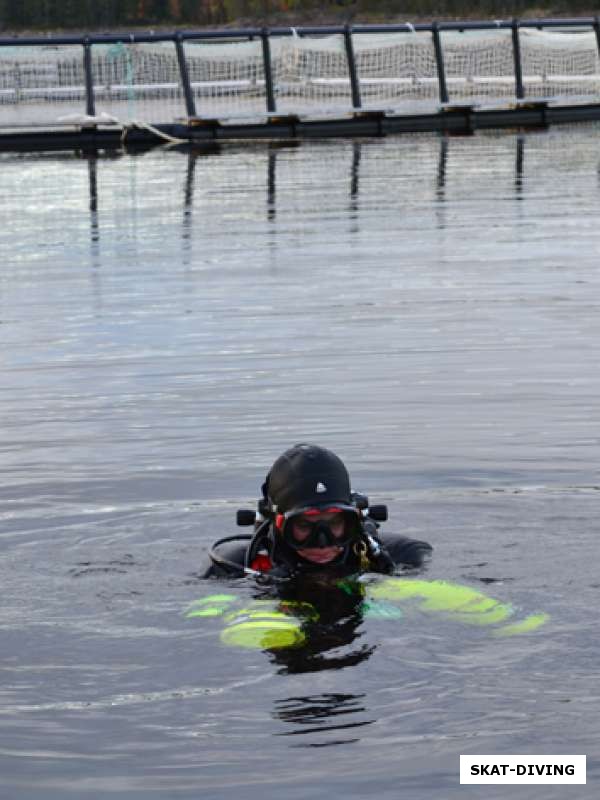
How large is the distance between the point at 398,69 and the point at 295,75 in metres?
2.82

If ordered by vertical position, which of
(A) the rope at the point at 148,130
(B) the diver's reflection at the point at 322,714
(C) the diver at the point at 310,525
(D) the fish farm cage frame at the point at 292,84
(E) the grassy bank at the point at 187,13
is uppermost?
(E) the grassy bank at the point at 187,13

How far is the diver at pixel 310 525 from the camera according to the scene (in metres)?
9.04

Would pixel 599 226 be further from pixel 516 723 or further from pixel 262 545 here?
pixel 516 723

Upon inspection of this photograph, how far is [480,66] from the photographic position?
148ft

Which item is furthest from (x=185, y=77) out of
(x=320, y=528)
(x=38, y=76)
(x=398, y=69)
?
(x=320, y=528)

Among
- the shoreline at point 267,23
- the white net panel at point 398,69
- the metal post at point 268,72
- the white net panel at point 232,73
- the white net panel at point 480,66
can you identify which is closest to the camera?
the metal post at point 268,72

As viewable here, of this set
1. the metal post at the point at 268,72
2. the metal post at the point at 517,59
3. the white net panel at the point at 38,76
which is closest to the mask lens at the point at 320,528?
the metal post at the point at 268,72

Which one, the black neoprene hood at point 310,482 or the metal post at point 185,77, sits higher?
the metal post at point 185,77

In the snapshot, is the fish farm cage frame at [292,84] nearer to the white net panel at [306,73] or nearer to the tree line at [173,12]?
the white net panel at [306,73]

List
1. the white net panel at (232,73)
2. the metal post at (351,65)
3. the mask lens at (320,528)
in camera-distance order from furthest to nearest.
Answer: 1. the white net panel at (232,73)
2. the metal post at (351,65)
3. the mask lens at (320,528)

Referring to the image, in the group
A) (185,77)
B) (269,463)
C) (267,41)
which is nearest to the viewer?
(269,463)

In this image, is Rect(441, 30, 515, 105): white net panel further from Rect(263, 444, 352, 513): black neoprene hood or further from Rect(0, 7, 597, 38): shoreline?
Rect(0, 7, 597, 38): shoreline

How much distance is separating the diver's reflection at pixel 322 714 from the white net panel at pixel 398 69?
36.3 metres

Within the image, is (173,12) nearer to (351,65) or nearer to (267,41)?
(267,41)
